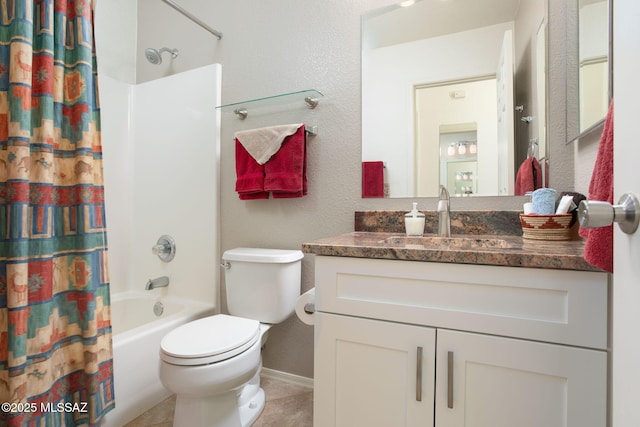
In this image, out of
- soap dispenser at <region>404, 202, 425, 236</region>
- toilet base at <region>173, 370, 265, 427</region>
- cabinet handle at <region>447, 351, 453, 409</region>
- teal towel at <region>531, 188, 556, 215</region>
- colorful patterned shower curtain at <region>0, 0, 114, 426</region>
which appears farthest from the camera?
soap dispenser at <region>404, 202, 425, 236</region>

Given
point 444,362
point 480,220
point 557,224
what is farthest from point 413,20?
point 444,362

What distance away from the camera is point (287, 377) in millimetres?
1742

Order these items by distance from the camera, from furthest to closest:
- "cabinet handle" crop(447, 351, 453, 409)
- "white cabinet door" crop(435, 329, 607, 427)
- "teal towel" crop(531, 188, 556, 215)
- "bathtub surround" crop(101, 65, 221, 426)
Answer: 1. "bathtub surround" crop(101, 65, 221, 426)
2. "teal towel" crop(531, 188, 556, 215)
3. "cabinet handle" crop(447, 351, 453, 409)
4. "white cabinet door" crop(435, 329, 607, 427)

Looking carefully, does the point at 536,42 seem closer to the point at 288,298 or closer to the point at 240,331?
the point at 288,298

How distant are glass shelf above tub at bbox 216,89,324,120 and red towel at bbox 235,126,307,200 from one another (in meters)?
0.19

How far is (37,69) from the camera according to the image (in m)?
1.05

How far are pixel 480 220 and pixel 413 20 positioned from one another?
102cm

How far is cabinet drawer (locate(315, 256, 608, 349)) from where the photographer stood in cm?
74

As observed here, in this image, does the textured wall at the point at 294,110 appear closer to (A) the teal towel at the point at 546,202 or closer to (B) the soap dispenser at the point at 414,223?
(B) the soap dispenser at the point at 414,223

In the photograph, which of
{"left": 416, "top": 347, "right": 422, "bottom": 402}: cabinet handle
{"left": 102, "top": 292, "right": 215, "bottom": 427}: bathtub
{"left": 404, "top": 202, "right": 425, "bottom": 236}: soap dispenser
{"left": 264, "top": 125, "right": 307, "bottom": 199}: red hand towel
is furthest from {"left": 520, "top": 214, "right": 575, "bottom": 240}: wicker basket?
{"left": 102, "top": 292, "right": 215, "bottom": 427}: bathtub

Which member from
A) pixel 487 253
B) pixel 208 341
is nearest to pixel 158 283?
pixel 208 341

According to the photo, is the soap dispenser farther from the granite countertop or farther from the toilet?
the toilet

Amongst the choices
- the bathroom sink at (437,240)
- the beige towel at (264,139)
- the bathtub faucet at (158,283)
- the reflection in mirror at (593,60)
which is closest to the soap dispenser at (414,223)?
the bathroom sink at (437,240)

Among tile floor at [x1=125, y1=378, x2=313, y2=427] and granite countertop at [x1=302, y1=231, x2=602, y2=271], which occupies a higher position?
granite countertop at [x1=302, y1=231, x2=602, y2=271]
